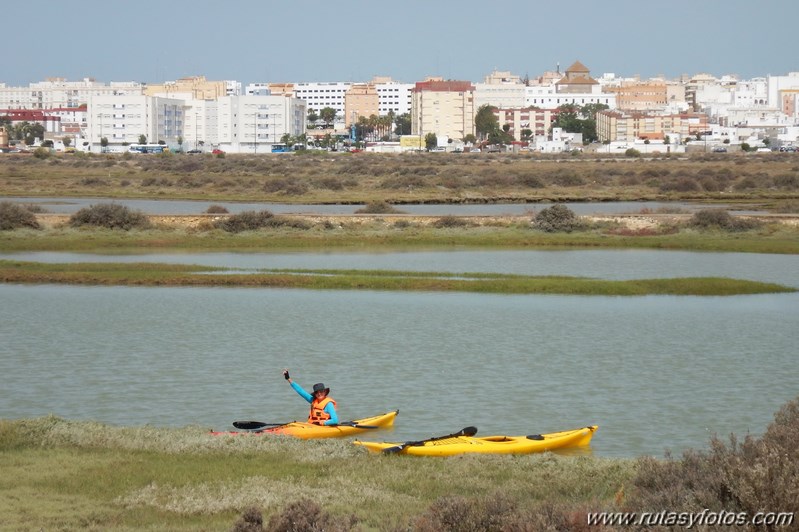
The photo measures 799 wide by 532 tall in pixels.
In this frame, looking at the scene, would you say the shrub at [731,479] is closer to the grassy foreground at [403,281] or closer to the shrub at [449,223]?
the grassy foreground at [403,281]

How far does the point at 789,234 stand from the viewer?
4581cm

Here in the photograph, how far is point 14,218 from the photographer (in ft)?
149

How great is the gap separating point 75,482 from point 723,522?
→ 708 cm

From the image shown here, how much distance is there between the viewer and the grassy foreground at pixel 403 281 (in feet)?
104

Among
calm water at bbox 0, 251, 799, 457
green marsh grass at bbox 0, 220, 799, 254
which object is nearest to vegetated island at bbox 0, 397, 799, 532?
calm water at bbox 0, 251, 799, 457

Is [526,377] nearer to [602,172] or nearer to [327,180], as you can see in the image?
[327,180]

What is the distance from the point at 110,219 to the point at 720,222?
23.9 metres

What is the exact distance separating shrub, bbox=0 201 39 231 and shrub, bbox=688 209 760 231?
85.1 ft

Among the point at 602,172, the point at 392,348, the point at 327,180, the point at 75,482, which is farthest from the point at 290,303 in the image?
the point at 602,172

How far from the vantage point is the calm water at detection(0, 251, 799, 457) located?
57.4 ft

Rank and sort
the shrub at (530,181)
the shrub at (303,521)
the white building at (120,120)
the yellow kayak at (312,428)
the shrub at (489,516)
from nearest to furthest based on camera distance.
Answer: the shrub at (489,516) → the shrub at (303,521) → the yellow kayak at (312,428) → the shrub at (530,181) → the white building at (120,120)

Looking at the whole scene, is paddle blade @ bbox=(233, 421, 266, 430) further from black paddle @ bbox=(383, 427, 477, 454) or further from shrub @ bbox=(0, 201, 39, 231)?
shrub @ bbox=(0, 201, 39, 231)

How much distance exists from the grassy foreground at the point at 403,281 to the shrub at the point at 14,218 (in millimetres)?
11437

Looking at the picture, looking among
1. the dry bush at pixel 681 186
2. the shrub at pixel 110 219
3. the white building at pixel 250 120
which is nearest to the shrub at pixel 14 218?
the shrub at pixel 110 219
